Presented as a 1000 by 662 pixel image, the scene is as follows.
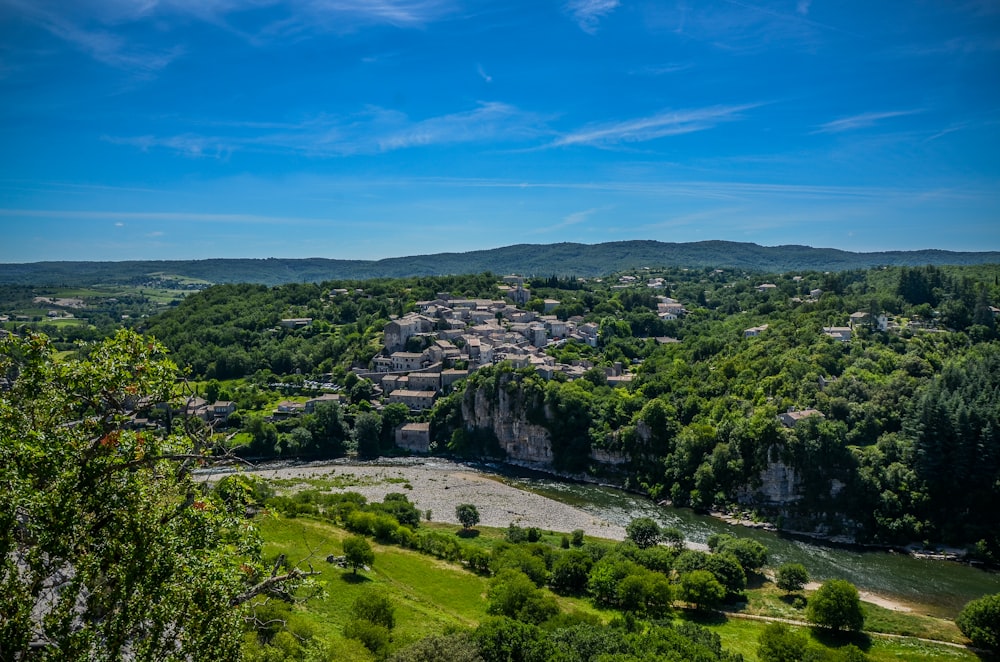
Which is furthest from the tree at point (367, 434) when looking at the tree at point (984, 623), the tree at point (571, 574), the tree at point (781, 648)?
the tree at point (984, 623)

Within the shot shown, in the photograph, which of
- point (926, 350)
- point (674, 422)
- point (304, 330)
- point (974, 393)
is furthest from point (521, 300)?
point (974, 393)

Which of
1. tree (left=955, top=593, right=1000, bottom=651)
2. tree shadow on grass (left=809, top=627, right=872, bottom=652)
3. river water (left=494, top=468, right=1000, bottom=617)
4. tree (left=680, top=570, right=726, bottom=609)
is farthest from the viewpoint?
river water (left=494, top=468, right=1000, bottom=617)

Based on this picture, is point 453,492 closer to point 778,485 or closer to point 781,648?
point 778,485

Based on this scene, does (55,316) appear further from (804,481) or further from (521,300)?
(804,481)

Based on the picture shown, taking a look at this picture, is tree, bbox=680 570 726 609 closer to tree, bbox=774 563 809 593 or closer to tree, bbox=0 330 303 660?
tree, bbox=774 563 809 593

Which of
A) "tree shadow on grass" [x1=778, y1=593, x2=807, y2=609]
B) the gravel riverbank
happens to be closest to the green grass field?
"tree shadow on grass" [x1=778, y1=593, x2=807, y2=609]

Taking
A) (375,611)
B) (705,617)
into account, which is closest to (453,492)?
(705,617)
